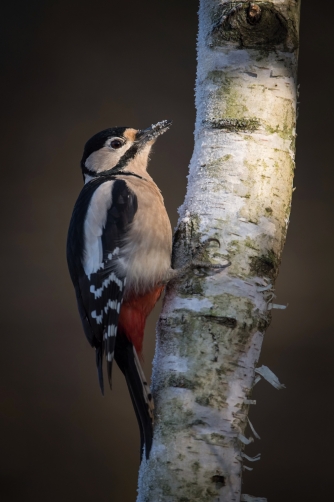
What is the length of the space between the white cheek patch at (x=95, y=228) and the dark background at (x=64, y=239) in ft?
3.46

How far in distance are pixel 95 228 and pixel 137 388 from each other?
479mm

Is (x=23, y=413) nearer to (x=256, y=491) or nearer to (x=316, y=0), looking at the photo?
(x=256, y=491)

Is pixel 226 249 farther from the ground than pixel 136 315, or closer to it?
farther from the ground

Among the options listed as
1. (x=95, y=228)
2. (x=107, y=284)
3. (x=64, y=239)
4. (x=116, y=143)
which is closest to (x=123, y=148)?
(x=116, y=143)

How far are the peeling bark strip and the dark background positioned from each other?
138 cm

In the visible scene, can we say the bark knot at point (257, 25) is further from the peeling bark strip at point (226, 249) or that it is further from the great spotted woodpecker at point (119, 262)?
the great spotted woodpecker at point (119, 262)

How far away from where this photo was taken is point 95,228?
143cm

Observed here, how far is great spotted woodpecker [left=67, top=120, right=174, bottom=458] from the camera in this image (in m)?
1.26

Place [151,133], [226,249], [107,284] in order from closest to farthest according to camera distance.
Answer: [226,249] < [107,284] < [151,133]

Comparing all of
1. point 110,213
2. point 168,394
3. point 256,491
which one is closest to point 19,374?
point 256,491

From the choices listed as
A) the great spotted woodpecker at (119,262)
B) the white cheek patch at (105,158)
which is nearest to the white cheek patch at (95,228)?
the great spotted woodpecker at (119,262)

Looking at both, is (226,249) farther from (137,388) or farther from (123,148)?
(123,148)

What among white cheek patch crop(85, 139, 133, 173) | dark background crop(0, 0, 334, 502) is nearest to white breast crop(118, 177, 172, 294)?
white cheek patch crop(85, 139, 133, 173)

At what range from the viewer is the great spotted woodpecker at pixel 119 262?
126cm
